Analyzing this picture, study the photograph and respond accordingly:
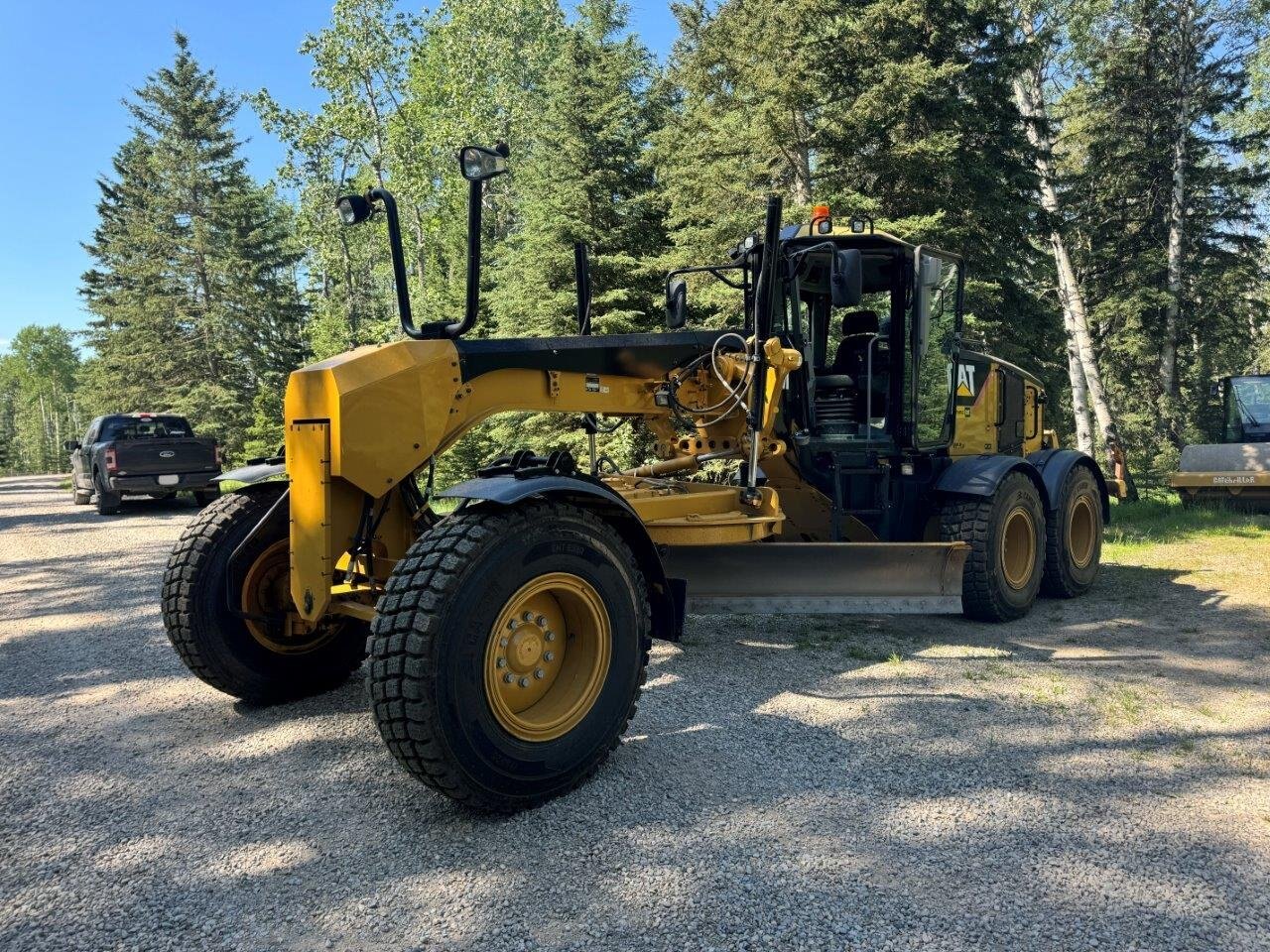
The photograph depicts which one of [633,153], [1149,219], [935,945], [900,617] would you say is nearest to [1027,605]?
[900,617]

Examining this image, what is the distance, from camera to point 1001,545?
6.17 m

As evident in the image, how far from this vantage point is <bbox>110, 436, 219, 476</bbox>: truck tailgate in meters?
15.5

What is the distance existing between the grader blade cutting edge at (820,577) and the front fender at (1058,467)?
1.82 meters

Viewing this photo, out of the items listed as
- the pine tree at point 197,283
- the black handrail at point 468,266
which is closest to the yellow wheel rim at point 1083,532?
the black handrail at point 468,266

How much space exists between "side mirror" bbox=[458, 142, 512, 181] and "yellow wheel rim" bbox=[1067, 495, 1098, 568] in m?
6.21

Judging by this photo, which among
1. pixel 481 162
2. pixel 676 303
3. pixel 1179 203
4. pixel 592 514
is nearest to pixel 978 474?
pixel 676 303

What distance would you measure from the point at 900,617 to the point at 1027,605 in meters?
0.97

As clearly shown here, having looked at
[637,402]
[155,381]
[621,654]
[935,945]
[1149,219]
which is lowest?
[935,945]

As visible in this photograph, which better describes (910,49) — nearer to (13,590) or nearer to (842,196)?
(842,196)

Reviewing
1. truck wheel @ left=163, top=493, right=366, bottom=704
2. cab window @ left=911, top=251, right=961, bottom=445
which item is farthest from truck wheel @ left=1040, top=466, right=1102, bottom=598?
truck wheel @ left=163, top=493, right=366, bottom=704

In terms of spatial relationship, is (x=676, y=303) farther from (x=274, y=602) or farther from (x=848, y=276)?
(x=274, y=602)

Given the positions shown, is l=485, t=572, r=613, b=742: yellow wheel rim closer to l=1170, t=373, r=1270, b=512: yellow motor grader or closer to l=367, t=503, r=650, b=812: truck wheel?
l=367, t=503, r=650, b=812: truck wheel

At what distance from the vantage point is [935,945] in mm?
2340

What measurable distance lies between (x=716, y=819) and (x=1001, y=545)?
3990 millimetres
